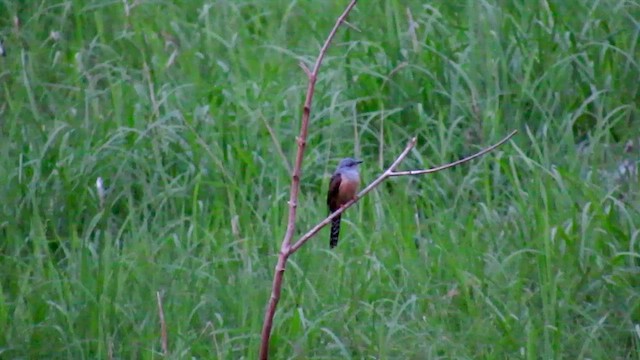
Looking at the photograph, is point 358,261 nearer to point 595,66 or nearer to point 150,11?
point 595,66

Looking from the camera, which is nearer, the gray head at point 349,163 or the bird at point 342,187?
the bird at point 342,187

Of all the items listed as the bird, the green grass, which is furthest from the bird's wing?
the green grass

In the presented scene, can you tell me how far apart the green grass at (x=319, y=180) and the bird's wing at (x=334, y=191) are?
103mm

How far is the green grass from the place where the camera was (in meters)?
5.07

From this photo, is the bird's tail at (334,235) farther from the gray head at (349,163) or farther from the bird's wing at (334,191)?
the gray head at (349,163)

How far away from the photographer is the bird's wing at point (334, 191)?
5.66 m

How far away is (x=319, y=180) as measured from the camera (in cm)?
628

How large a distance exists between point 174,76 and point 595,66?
230cm

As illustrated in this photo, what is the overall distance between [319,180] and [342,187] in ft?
2.17

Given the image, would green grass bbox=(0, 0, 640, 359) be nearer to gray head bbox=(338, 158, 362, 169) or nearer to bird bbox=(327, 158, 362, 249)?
bird bbox=(327, 158, 362, 249)

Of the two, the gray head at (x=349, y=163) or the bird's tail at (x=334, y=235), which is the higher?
the gray head at (x=349, y=163)

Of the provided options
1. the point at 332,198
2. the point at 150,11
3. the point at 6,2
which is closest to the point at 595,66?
the point at 332,198

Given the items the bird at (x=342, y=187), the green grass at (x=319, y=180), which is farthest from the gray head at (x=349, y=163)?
the green grass at (x=319, y=180)

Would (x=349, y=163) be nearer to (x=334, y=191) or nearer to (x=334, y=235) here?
(x=334, y=191)
